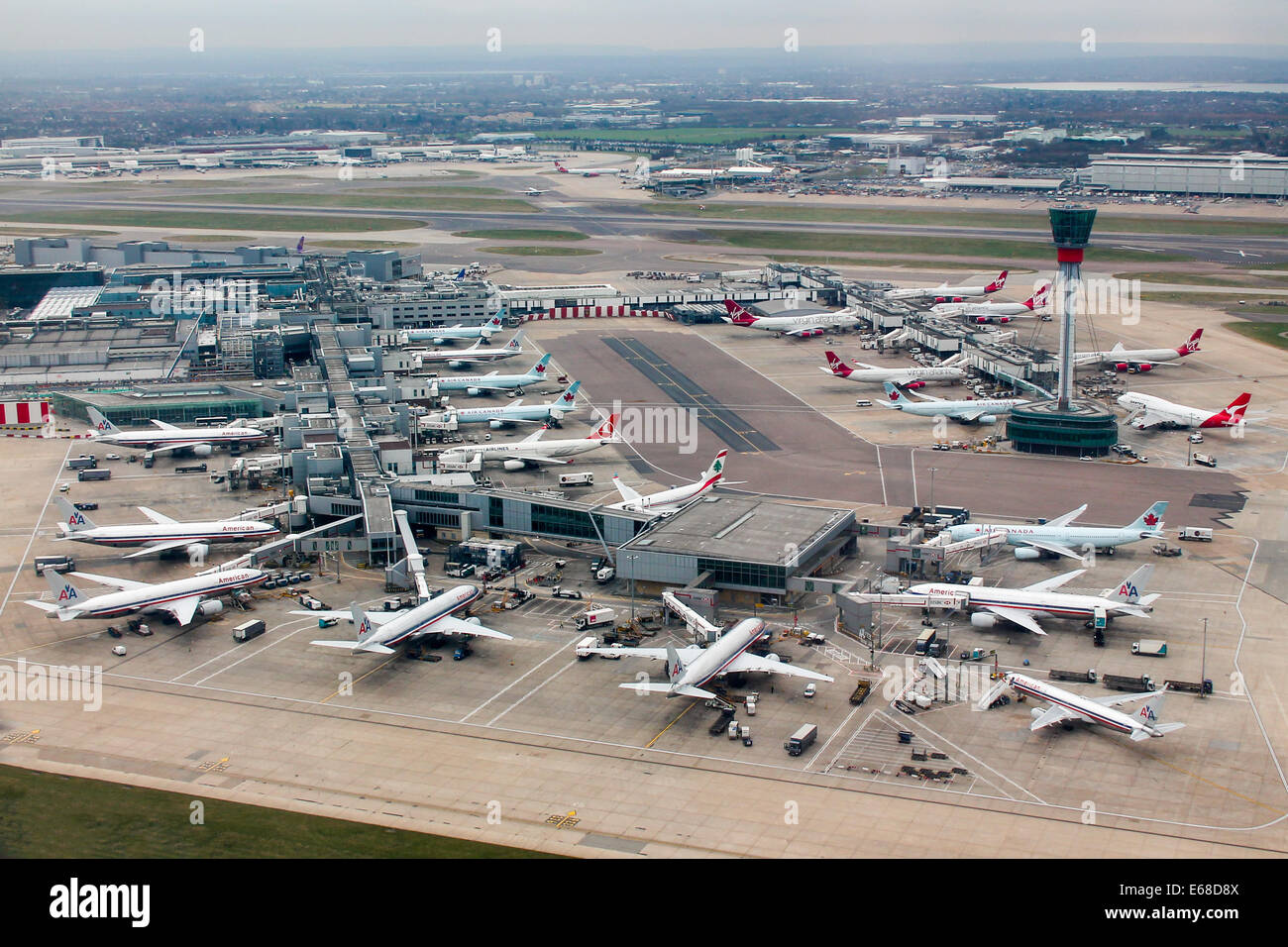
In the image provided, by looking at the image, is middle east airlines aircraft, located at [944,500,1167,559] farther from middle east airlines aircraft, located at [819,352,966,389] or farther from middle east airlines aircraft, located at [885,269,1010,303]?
middle east airlines aircraft, located at [885,269,1010,303]

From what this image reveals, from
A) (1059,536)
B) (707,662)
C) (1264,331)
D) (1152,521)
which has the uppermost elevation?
(1264,331)

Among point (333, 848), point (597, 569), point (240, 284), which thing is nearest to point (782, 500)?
point (597, 569)

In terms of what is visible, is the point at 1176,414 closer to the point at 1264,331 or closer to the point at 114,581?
the point at 1264,331

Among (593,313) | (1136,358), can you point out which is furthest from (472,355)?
(1136,358)

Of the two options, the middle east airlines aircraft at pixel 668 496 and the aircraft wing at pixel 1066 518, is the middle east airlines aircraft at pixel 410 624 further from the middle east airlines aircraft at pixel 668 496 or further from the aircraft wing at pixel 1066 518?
the aircraft wing at pixel 1066 518

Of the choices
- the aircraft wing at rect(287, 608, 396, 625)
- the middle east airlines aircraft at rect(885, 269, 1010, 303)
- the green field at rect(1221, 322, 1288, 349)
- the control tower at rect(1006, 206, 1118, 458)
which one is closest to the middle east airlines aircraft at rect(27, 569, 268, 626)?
the aircraft wing at rect(287, 608, 396, 625)
